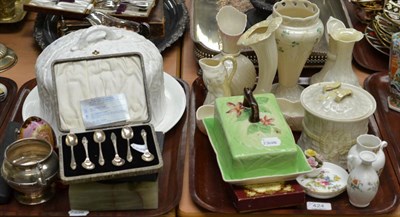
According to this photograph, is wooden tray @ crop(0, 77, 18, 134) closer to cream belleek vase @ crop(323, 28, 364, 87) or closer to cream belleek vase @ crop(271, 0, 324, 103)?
cream belleek vase @ crop(271, 0, 324, 103)

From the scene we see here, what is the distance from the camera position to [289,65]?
54.6 inches

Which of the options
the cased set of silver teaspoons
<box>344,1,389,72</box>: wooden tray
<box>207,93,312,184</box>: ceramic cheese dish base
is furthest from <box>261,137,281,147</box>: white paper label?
<box>344,1,389,72</box>: wooden tray

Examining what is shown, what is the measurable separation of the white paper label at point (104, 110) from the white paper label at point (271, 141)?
0.30 metres

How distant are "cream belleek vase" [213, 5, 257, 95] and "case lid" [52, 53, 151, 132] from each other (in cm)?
20

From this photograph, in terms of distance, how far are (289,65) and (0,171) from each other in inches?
26.1

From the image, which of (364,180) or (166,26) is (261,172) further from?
(166,26)

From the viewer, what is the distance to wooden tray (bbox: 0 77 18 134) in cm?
143

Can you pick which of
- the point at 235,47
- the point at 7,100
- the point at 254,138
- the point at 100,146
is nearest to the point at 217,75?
the point at 235,47

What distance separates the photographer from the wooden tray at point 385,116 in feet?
4.36

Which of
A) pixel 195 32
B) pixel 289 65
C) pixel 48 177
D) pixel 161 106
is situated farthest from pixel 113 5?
pixel 48 177

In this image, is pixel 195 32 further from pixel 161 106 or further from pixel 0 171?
pixel 0 171

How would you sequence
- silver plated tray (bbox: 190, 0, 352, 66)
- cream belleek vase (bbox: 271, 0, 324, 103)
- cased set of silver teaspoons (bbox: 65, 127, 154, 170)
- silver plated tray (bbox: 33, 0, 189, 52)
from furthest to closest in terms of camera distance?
silver plated tray (bbox: 33, 0, 189, 52) → silver plated tray (bbox: 190, 0, 352, 66) → cream belleek vase (bbox: 271, 0, 324, 103) → cased set of silver teaspoons (bbox: 65, 127, 154, 170)

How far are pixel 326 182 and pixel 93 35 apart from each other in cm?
61

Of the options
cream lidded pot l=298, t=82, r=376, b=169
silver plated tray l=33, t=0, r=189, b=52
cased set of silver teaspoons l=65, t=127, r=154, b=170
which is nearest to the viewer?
cased set of silver teaspoons l=65, t=127, r=154, b=170
